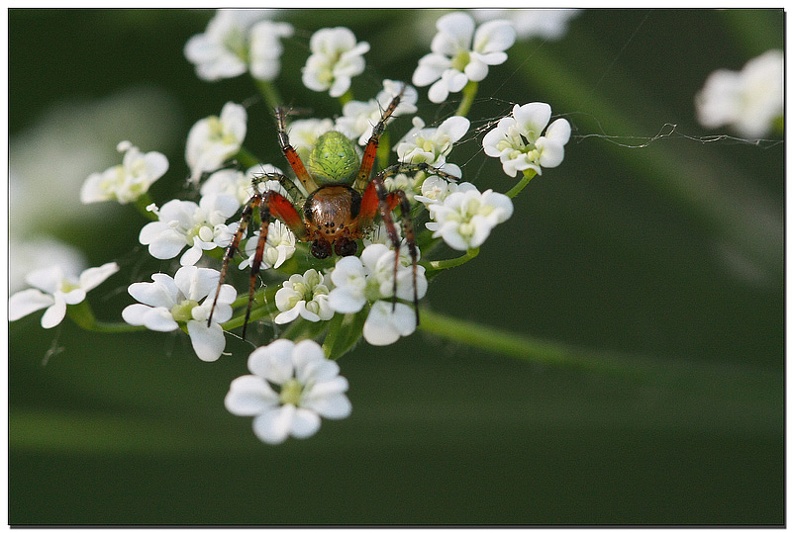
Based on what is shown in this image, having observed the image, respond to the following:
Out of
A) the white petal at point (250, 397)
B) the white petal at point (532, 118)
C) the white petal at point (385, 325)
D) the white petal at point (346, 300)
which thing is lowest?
the white petal at point (250, 397)

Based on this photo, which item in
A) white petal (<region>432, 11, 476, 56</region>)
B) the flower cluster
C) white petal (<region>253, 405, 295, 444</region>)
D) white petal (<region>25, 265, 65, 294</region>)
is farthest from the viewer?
white petal (<region>432, 11, 476, 56</region>)

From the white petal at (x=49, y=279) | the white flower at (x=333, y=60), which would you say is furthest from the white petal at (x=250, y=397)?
the white flower at (x=333, y=60)

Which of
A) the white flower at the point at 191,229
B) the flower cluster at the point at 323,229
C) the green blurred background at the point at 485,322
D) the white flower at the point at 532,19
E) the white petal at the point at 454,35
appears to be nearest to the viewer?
the flower cluster at the point at 323,229

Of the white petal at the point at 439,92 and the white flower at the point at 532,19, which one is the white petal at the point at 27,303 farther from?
the white flower at the point at 532,19

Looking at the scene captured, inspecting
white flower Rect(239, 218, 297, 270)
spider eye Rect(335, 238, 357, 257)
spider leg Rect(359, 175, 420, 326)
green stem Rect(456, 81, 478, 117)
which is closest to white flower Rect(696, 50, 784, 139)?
green stem Rect(456, 81, 478, 117)

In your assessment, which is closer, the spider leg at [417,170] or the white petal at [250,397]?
the white petal at [250,397]

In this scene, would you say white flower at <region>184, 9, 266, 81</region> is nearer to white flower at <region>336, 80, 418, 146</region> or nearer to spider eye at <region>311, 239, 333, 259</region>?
white flower at <region>336, 80, 418, 146</region>

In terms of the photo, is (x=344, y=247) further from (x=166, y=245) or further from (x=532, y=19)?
(x=532, y=19)
